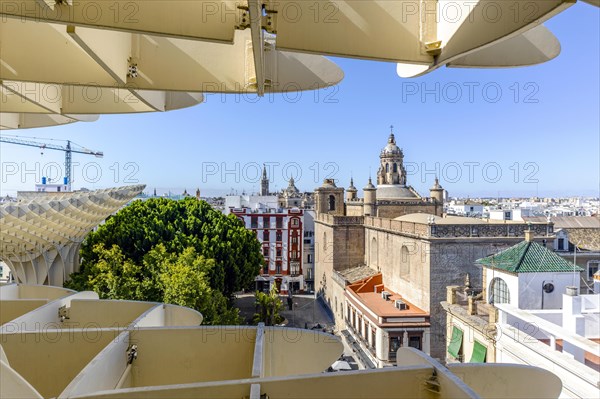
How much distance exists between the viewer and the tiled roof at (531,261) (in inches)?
596

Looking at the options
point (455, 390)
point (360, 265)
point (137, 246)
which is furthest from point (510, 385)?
point (360, 265)

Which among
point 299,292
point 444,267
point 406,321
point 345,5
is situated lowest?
point 299,292

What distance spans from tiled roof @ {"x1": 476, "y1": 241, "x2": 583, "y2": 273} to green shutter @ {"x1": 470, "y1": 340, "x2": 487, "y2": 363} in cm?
308

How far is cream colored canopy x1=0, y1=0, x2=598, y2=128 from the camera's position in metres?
2.91

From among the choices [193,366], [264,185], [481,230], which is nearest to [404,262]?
[481,230]

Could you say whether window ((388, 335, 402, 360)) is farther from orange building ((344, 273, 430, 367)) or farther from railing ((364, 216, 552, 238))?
railing ((364, 216, 552, 238))

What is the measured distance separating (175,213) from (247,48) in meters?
17.9

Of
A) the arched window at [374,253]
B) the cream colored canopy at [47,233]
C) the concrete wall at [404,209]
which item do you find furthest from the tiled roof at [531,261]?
the concrete wall at [404,209]

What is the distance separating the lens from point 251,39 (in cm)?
352

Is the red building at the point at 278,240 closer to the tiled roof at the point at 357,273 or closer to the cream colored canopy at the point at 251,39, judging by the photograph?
the tiled roof at the point at 357,273

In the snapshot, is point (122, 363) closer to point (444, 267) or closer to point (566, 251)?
point (444, 267)

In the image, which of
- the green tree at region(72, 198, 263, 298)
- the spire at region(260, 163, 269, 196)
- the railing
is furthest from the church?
the spire at region(260, 163, 269, 196)

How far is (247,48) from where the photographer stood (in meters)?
4.48

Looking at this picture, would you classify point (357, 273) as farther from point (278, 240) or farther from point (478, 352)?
point (478, 352)
